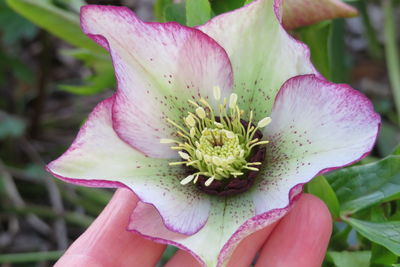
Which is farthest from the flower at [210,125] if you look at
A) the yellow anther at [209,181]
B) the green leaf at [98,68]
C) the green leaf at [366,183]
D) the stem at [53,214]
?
the stem at [53,214]

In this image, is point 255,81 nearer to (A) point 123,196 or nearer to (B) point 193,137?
(B) point 193,137

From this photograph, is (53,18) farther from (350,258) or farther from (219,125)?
(350,258)

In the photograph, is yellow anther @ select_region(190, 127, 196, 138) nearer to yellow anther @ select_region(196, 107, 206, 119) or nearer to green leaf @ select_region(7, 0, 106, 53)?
yellow anther @ select_region(196, 107, 206, 119)

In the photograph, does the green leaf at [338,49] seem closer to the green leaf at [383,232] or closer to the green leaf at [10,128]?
the green leaf at [383,232]

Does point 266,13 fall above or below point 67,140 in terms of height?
above

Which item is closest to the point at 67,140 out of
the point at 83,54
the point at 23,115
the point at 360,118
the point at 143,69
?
the point at 23,115

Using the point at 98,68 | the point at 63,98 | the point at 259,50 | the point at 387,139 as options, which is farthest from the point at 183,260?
the point at 63,98

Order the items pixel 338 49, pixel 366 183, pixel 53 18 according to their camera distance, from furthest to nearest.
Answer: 1. pixel 338 49
2. pixel 53 18
3. pixel 366 183
